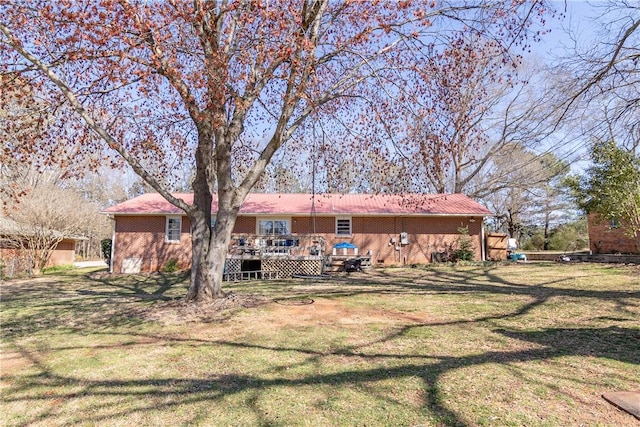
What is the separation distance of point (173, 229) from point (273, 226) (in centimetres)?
486

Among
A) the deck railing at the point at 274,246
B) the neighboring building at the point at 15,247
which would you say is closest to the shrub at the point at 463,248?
the deck railing at the point at 274,246

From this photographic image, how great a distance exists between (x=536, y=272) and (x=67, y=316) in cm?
1378

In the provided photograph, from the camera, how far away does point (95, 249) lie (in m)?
42.7

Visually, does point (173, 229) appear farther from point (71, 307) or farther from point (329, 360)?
point (329, 360)

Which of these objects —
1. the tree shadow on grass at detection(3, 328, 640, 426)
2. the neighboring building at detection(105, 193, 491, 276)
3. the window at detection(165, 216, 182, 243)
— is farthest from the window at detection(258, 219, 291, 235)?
the tree shadow on grass at detection(3, 328, 640, 426)

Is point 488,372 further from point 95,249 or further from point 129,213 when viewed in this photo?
point 95,249

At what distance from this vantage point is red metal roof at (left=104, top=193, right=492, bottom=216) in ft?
61.1

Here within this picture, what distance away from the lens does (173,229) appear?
19.1 metres

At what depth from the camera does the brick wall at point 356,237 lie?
18.8 meters

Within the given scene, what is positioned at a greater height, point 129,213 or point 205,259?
point 129,213

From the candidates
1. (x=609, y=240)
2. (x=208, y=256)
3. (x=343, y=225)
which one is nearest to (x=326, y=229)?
(x=343, y=225)

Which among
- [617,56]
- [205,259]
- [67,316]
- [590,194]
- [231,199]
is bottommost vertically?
[67,316]

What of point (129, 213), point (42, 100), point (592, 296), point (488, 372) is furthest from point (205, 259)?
point (129, 213)

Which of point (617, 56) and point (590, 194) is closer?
point (617, 56)
